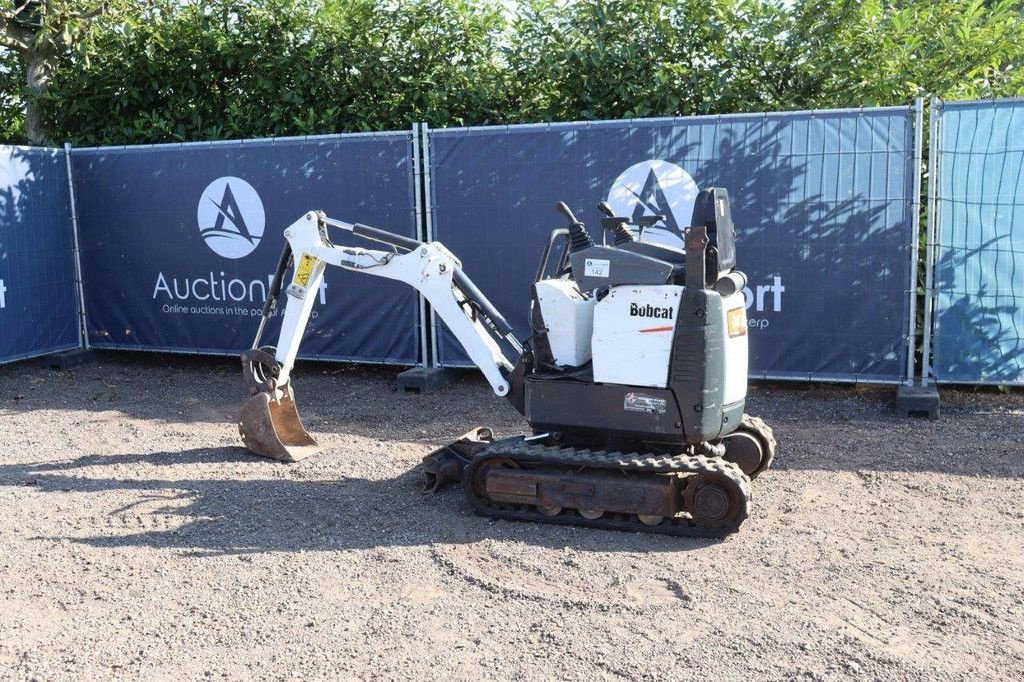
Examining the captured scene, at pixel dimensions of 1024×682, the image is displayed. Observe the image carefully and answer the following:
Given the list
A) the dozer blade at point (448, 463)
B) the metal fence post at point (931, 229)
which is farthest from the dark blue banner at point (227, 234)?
the metal fence post at point (931, 229)

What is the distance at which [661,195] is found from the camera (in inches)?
346

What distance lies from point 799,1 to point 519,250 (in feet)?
12.4

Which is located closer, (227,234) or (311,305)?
(311,305)

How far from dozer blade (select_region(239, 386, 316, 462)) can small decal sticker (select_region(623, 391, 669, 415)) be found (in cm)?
265

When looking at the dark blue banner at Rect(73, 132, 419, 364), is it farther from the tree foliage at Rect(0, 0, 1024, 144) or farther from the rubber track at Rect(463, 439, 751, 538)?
the rubber track at Rect(463, 439, 751, 538)

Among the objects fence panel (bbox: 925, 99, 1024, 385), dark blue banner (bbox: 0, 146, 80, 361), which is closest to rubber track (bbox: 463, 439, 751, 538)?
fence panel (bbox: 925, 99, 1024, 385)

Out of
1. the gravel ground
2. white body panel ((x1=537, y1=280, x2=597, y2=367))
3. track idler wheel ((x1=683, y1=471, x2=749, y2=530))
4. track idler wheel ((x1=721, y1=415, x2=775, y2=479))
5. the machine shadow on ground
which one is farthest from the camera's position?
track idler wheel ((x1=721, y1=415, x2=775, y2=479))

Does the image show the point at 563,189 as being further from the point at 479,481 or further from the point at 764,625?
the point at 764,625

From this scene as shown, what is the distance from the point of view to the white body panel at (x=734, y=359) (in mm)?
5586

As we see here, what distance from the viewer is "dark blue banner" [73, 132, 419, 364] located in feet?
32.1

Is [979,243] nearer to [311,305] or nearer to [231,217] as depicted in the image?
[311,305]

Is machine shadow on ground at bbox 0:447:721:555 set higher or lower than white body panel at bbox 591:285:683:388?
lower

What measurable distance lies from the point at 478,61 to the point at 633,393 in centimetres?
705

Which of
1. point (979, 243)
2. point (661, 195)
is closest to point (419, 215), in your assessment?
point (661, 195)
